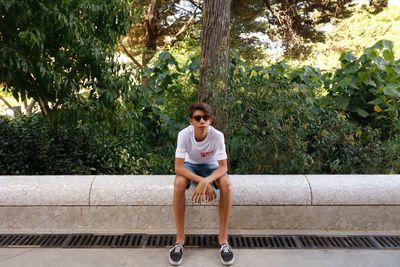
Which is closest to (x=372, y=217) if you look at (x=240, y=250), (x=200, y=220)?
(x=240, y=250)

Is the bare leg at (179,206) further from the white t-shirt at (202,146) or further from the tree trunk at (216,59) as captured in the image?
the tree trunk at (216,59)

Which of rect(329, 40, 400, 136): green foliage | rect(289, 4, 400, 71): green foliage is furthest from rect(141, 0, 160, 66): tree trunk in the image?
rect(329, 40, 400, 136): green foliage

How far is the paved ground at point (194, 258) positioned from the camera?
10.6 feet

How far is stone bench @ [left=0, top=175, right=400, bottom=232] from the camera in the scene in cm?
374

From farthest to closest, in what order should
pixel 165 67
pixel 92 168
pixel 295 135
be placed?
pixel 165 67 → pixel 92 168 → pixel 295 135

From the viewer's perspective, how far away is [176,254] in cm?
324

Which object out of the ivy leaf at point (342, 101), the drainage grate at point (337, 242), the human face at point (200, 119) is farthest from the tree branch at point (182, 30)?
the drainage grate at point (337, 242)

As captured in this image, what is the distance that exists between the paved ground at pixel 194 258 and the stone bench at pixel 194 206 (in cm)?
39

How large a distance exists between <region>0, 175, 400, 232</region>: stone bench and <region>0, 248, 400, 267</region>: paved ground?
1.29ft

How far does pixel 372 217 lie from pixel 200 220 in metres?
1.62

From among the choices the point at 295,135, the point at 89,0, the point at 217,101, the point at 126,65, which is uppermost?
the point at 89,0

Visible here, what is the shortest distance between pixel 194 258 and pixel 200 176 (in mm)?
723

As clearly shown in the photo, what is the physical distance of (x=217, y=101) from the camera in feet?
14.9

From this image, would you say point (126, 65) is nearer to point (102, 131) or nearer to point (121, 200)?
point (102, 131)
